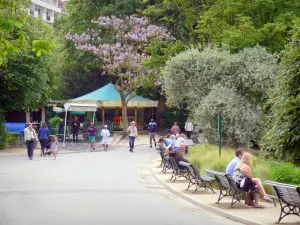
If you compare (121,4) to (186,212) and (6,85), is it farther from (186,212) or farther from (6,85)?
(186,212)

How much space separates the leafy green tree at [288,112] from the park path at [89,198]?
13.5 ft

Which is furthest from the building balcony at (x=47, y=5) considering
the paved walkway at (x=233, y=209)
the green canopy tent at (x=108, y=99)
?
the paved walkway at (x=233, y=209)

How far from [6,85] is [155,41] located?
12.4 metres

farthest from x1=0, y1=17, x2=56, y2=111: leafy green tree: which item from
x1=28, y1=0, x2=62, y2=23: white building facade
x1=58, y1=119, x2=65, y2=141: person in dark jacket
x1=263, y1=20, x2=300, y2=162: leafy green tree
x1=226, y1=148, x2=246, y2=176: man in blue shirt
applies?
x1=28, y1=0, x2=62, y2=23: white building facade

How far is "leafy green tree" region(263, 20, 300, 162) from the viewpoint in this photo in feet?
58.4

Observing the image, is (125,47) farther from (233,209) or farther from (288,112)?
(233,209)

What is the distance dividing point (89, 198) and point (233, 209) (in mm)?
3885

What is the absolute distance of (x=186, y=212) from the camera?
1316 cm

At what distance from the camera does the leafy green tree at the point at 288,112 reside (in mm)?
17812

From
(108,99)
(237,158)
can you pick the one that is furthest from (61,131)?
(237,158)

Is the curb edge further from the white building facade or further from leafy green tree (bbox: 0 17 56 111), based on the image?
the white building facade

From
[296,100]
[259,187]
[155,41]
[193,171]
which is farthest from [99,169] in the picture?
[155,41]

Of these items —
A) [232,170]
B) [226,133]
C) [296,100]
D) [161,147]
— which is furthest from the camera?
[226,133]

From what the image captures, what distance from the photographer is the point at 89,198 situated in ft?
48.4
